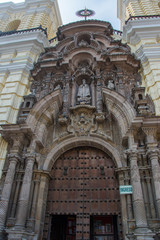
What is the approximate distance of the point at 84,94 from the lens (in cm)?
995

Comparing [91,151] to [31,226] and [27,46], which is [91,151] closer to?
[31,226]

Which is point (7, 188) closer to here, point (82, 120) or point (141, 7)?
point (82, 120)

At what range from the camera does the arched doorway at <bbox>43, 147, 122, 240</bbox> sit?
23.7ft

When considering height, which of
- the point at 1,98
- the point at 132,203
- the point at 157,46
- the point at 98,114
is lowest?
the point at 132,203

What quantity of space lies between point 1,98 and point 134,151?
7331mm

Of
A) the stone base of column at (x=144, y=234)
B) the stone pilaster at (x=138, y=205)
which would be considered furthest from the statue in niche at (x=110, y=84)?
the stone base of column at (x=144, y=234)

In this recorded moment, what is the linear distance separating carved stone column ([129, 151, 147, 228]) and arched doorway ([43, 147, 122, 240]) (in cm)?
122

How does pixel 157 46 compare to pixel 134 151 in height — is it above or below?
above

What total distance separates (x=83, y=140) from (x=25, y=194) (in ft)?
10.5

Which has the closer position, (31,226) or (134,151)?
(31,226)

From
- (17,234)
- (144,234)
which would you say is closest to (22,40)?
(17,234)

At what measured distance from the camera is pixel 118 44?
11.8 m

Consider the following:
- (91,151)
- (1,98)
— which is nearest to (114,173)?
(91,151)

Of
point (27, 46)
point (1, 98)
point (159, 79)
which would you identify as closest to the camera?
point (159, 79)
